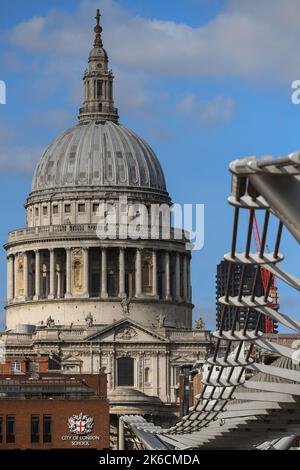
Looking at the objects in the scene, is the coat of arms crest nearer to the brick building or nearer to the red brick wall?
the brick building

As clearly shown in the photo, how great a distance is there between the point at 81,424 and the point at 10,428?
5.07 m

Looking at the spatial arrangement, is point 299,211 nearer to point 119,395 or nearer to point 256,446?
point 256,446

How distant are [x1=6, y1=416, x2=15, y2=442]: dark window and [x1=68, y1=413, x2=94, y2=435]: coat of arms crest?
3740 mm

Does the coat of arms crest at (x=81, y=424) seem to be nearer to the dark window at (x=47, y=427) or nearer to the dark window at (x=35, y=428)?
the dark window at (x=47, y=427)

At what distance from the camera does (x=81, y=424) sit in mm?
133750

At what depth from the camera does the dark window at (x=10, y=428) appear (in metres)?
130

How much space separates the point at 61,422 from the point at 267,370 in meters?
65.3

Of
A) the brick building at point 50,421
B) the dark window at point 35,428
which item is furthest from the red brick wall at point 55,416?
Answer: the dark window at point 35,428

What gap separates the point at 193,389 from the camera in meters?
166

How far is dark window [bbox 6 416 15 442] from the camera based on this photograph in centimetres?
13000

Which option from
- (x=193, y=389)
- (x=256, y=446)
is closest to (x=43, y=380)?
(x=193, y=389)

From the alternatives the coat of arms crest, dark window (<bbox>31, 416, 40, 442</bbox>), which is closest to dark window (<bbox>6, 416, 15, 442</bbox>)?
dark window (<bbox>31, 416, 40, 442</bbox>)

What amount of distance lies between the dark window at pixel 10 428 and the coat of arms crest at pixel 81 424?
3.74m

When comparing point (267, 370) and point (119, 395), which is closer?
point (267, 370)
